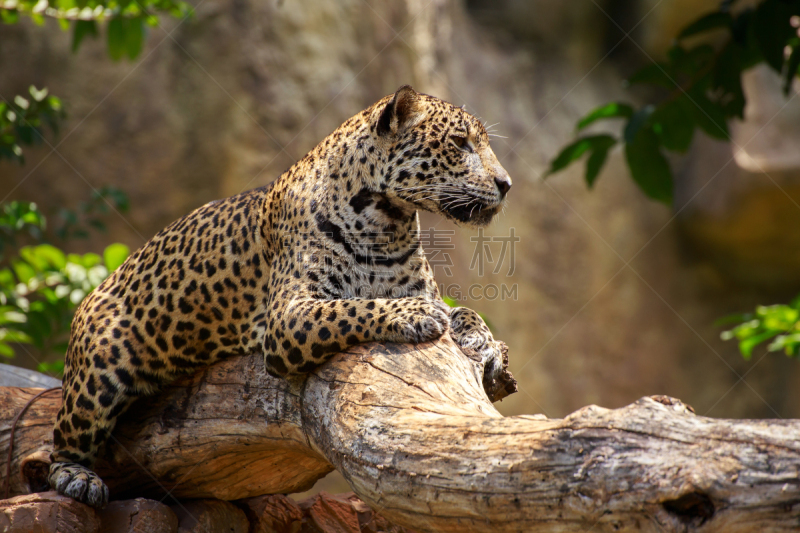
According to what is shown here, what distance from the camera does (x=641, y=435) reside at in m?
2.60

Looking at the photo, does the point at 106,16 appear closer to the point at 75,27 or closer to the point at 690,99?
the point at 75,27

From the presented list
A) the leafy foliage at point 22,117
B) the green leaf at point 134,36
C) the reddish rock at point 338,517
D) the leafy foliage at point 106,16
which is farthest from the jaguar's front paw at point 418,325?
the leafy foliage at point 22,117

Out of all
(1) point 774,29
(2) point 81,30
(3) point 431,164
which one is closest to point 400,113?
(3) point 431,164

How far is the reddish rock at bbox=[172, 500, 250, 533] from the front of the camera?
16.3 feet

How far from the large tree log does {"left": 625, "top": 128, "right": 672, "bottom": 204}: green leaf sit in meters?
2.85

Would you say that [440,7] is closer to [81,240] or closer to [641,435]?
[81,240]

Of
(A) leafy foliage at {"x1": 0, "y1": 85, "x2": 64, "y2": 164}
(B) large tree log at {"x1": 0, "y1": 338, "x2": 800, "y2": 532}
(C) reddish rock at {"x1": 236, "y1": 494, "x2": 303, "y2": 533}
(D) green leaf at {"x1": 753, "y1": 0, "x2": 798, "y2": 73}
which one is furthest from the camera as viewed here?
(A) leafy foliage at {"x1": 0, "y1": 85, "x2": 64, "y2": 164}

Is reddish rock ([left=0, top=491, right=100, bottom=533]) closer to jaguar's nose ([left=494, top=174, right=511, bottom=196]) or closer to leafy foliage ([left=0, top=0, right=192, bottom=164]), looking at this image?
jaguar's nose ([left=494, top=174, right=511, bottom=196])

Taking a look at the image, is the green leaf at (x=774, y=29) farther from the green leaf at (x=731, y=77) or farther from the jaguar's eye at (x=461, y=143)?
the jaguar's eye at (x=461, y=143)

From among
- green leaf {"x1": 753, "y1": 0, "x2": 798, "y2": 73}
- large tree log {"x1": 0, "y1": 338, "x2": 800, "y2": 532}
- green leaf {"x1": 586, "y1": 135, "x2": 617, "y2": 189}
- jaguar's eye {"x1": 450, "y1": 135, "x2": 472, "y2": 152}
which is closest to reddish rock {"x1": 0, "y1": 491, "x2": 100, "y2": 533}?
large tree log {"x1": 0, "y1": 338, "x2": 800, "y2": 532}

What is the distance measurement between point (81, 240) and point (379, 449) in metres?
9.50

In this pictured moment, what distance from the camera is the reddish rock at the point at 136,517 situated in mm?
4645

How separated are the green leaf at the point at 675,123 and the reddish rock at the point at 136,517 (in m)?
5.01

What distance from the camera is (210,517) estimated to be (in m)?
5.07
